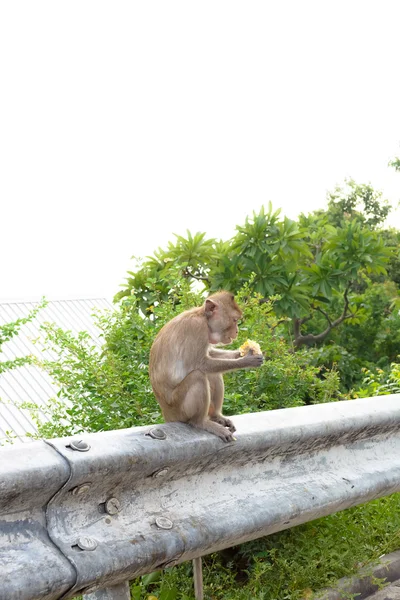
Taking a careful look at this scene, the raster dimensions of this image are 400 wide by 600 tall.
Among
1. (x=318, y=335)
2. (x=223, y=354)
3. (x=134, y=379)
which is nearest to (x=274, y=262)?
(x=318, y=335)

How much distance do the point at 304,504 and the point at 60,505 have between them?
1.18m

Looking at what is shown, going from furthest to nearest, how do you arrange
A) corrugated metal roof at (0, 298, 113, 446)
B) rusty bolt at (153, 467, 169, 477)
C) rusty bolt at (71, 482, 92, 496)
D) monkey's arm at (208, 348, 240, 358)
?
corrugated metal roof at (0, 298, 113, 446) < monkey's arm at (208, 348, 240, 358) < rusty bolt at (153, 467, 169, 477) < rusty bolt at (71, 482, 92, 496)

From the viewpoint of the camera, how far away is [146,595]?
375 centimetres

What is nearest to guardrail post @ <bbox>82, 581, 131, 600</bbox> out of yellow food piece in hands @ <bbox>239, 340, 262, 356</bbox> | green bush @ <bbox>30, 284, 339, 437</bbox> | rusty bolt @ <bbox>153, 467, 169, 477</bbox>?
rusty bolt @ <bbox>153, 467, 169, 477</bbox>

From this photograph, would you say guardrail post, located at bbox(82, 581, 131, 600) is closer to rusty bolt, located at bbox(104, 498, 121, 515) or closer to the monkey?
rusty bolt, located at bbox(104, 498, 121, 515)

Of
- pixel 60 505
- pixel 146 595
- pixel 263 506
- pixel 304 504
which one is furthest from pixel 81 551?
pixel 146 595

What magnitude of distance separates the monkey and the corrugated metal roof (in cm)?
1055

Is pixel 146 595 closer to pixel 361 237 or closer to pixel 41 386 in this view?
pixel 361 237

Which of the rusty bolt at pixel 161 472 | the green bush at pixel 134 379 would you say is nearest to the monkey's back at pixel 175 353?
the rusty bolt at pixel 161 472

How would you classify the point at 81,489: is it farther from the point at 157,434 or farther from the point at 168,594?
the point at 168,594

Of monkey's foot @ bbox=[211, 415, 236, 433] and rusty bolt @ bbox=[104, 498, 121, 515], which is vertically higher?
monkey's foot @ bbox=[211, 415, 236, 433]

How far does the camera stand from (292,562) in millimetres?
3895

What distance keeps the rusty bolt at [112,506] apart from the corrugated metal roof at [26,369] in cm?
1163

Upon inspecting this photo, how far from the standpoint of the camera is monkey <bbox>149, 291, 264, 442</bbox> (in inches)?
138
